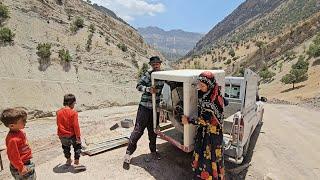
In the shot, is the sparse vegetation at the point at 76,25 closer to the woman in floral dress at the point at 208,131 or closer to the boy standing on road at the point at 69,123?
the boy standing on road at the point at 69,123

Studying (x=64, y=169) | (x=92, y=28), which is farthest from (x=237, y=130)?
(x=92, y=28)

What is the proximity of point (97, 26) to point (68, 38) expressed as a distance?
6.83 m

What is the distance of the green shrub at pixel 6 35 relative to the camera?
74.5 ft

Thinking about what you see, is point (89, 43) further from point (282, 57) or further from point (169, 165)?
point (282, 57)

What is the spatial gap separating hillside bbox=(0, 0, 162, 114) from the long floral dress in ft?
52.3

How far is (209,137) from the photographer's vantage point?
18.1ft

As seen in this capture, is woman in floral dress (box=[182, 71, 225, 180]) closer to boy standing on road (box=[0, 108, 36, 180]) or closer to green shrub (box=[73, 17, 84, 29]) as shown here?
boy standing on road (box=[0, 108, 36, 180])

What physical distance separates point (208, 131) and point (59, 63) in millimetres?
20845

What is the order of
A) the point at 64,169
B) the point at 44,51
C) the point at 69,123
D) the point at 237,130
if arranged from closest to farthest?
the point at 69,123, the point at 237,130, the point at 64,169, the point at 44,51

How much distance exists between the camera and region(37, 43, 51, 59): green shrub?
23.8 metres

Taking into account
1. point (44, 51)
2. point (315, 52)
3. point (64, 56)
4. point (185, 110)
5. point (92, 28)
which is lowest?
point (185, 110)

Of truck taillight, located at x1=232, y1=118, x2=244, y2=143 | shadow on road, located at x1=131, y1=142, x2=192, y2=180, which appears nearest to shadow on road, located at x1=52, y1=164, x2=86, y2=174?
shadow on road, located at x1=131, y1=142, x2=192, y2=180

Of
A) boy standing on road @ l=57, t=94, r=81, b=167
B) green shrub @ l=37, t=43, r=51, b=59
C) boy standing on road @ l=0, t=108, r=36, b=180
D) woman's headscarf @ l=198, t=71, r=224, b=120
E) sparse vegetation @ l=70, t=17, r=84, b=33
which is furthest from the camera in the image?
sparse vegetation @ l=70, t=17, r=84, b=33

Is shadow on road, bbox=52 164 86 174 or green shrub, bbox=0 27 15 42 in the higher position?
green shrub, bbox=0 27 15 42
